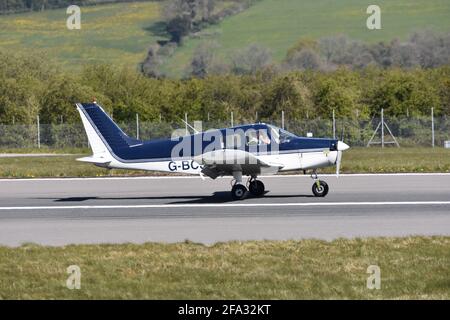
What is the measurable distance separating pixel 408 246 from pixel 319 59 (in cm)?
8350

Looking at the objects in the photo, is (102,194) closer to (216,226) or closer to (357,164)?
(216,226)

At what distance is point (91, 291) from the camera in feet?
35.0

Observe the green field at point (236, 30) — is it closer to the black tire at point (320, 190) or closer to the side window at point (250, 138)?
the side window at point (250, 138)

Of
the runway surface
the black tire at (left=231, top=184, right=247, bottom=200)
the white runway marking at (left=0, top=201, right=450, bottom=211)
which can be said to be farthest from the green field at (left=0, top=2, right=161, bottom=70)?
the white runway marking at (left=0, top=201, right=450, bottom=211)

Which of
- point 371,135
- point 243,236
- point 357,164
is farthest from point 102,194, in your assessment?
point 371,135

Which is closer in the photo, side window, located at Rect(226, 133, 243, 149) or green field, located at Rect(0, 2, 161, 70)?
side window, located at Rect(226, 133, 243, 149)

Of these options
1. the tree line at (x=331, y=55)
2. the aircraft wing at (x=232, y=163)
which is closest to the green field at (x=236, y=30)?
the tree line at (x=331, y=55)

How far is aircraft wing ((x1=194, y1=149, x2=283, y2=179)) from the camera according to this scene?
20422 millimetres

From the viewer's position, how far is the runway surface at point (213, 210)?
15.2 meters

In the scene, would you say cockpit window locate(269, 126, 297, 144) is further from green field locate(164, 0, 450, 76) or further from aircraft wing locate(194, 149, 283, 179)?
green field locate(164, 0, 450, 76)

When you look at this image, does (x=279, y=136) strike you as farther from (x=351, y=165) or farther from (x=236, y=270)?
(x=236, y=270)

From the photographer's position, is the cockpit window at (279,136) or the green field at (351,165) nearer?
the cockpit window at (279,136)

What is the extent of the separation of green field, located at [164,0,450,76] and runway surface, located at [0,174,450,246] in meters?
65.5
